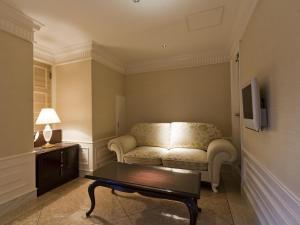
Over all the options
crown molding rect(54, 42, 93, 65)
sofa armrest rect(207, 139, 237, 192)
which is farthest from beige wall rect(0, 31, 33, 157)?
sofa armrest rect(207, 139, 237, 192)

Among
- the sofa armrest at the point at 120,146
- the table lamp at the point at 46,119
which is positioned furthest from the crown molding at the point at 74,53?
the sofa armrest at the point at 120,146

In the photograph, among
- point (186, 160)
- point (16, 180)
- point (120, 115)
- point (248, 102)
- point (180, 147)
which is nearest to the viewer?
point (248, 102)

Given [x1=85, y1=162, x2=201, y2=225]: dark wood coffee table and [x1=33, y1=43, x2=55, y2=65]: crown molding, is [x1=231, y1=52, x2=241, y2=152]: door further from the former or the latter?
[x1=33, y1=43, x2=55, y2=65]: crown molding

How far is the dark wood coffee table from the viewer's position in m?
1.48

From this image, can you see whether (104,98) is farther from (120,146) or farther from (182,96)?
(182,96)

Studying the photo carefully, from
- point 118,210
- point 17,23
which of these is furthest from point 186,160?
point 17,23

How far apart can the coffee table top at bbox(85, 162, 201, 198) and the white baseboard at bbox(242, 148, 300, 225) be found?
0.58 meters

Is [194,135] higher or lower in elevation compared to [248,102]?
lower

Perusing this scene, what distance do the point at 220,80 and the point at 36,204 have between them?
154 inches

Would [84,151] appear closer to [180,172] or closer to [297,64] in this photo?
[180,172]

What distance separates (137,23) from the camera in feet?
7.77

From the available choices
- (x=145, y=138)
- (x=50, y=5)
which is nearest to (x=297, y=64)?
(x=50, y=5)

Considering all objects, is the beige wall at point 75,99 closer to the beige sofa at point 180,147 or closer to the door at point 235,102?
the beige sofa at point 180,147

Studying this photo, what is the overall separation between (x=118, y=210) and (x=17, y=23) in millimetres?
2804
